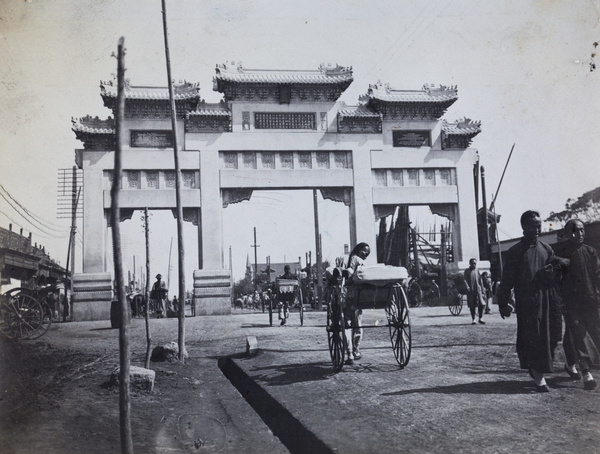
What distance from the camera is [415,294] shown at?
73.6 ft

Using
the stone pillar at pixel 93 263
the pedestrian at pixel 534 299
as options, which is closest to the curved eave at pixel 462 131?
the stone pillar at pixel 93 263

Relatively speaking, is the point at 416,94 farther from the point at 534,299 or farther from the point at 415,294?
the point at 534,299

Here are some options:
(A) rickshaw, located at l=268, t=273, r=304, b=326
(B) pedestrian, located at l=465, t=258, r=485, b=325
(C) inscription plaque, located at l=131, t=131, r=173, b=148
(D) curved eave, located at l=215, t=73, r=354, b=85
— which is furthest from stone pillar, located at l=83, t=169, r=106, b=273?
(B) pedestrian, located at l=465, t=258, r=485, b=325

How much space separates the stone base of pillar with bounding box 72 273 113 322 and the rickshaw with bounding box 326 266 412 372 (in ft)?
51.6

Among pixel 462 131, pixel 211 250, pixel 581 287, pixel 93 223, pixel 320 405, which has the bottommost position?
pixel 320 405

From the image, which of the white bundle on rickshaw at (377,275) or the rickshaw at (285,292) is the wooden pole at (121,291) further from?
the rickshaw at (285,292)

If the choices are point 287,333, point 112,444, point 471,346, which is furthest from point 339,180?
point 112,444

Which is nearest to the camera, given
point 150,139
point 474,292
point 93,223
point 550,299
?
point 550,299

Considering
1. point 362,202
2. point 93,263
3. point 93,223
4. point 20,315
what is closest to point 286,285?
point 20,315

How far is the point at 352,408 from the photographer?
4570mm

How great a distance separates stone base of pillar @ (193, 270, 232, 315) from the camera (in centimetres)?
2108

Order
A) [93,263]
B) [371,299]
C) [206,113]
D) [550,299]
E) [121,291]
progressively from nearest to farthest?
[121,291] → [550,299] → [371,299] → [93,263] → [206,113]

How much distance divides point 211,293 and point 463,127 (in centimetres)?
1288

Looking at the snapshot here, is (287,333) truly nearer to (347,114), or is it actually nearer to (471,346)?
(471,346)
